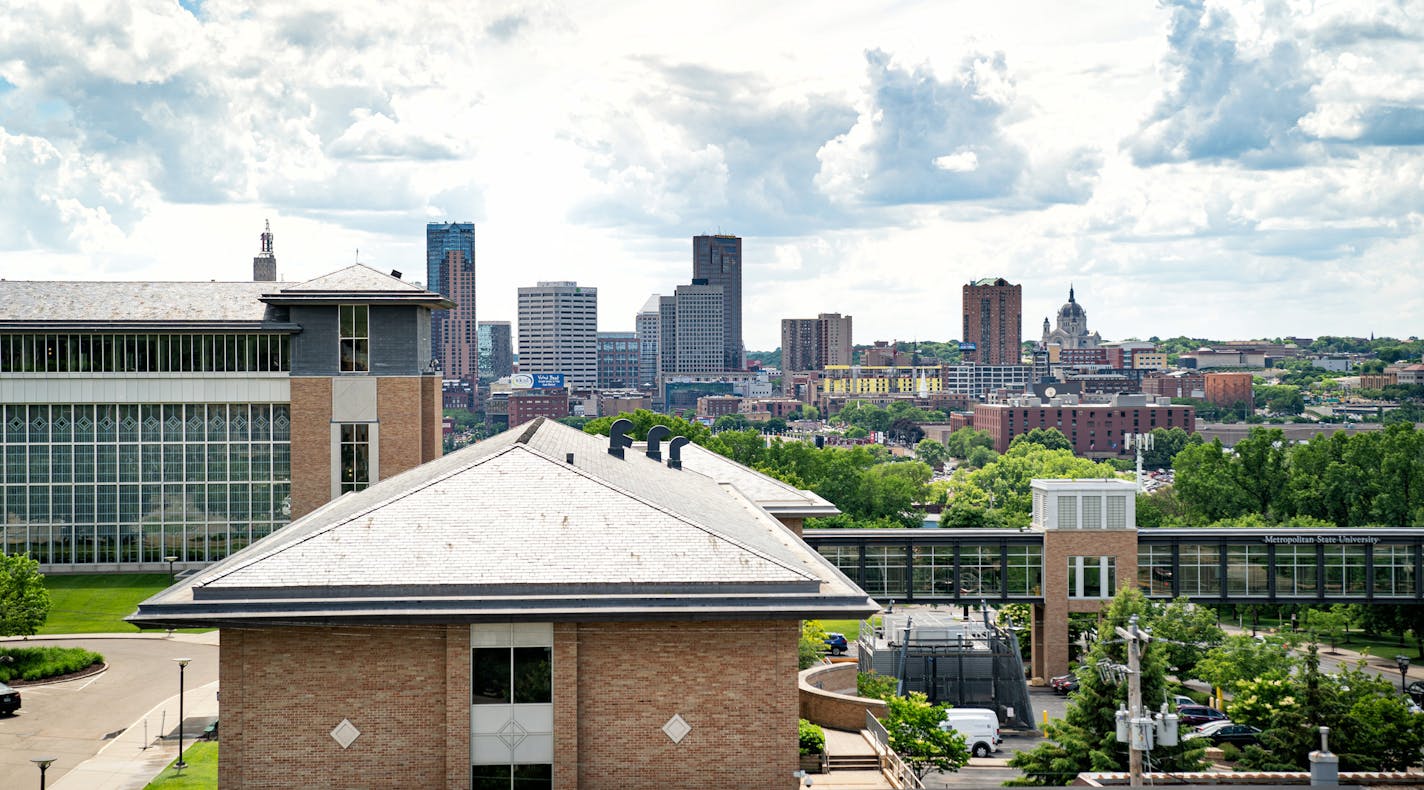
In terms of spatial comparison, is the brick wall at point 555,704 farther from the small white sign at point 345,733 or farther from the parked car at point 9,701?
the parked car at point 9,701

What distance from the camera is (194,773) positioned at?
138ft

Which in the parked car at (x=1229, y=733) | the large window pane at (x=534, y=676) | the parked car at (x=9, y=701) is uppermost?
the large window pane at (x=534, y=676)

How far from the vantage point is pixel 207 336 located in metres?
74.2

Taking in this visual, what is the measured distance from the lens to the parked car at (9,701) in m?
49.7

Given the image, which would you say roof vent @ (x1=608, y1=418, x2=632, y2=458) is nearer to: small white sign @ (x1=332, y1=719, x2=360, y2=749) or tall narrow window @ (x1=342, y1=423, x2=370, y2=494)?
small white sign @ (x1=332, y1=719, x2=360, y2=749)

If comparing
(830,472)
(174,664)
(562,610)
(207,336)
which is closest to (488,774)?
(562,610)

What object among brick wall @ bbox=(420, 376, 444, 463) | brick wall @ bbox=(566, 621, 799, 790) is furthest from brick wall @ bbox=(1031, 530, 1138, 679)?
brick wall @ bbox=(566, 621, 799, 790)

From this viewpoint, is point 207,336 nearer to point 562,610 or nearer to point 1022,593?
point 1022,593

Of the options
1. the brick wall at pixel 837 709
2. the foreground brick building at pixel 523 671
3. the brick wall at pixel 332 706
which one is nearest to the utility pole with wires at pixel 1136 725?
the foreground brick building at pixel 523 671

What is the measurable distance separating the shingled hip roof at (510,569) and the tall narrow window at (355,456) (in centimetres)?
4614

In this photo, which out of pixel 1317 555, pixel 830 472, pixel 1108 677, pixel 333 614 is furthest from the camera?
pixel 830 472

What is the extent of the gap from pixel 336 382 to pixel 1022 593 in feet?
124

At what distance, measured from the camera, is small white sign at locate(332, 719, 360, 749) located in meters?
25.8

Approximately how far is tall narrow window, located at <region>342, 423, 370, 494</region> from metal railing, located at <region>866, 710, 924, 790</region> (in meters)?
44.3
